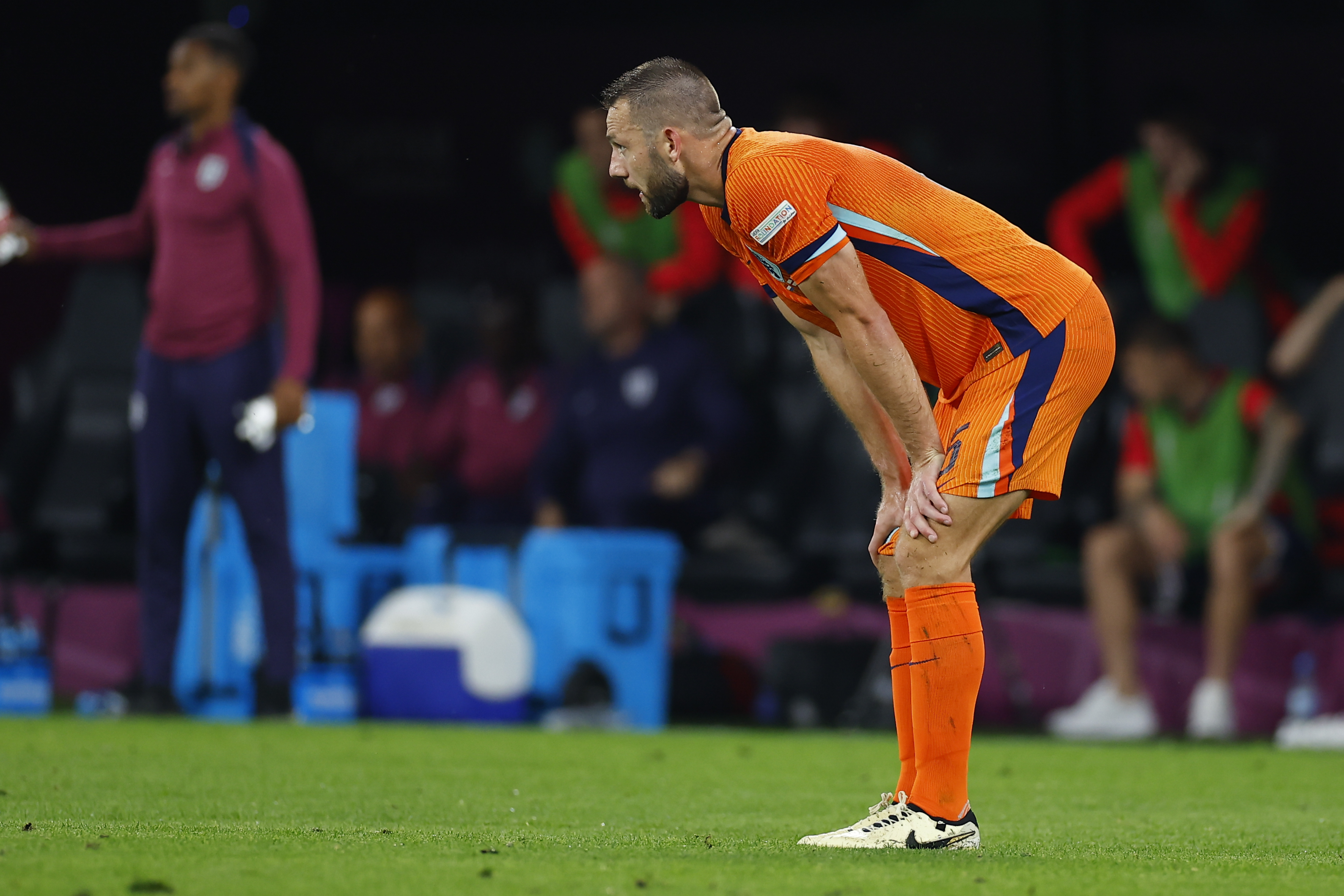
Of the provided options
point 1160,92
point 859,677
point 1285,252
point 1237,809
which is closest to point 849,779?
point 1237,809

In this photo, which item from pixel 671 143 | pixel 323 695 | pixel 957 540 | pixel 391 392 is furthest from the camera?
pixel 391 392

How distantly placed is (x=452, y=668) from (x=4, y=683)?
212cm

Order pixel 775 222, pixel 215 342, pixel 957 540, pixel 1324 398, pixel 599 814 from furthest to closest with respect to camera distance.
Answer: pixel 1324 398 < pixel 215 342 < pixel 599 814 < pixel 957 540 < pixel 775 222

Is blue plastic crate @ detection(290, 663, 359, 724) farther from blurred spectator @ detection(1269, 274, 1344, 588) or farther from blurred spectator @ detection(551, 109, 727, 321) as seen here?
blurred spectator @ detection(1269, 274, 1344, 588)

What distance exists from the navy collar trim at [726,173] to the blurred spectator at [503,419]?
6458mm

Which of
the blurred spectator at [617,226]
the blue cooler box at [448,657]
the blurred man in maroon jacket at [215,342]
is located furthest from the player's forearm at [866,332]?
the blurred spectator at [617,226]

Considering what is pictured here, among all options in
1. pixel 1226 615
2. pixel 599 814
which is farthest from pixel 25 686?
pixel 1226 615

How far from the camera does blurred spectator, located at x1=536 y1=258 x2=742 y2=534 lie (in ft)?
32.5

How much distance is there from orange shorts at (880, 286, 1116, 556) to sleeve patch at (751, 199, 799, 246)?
557 mm

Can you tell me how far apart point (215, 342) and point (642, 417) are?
2607mm

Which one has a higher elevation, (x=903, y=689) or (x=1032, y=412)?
(x=1032, y=412)

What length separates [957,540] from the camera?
13.7ft

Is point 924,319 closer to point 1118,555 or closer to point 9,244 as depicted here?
point 1118,555

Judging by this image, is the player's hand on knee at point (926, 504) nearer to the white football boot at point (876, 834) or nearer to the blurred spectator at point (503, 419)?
the white football boot at point (876, 834)
